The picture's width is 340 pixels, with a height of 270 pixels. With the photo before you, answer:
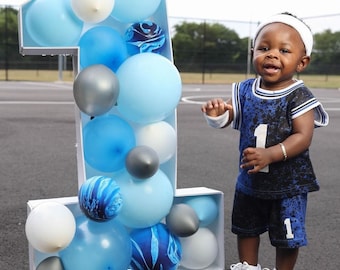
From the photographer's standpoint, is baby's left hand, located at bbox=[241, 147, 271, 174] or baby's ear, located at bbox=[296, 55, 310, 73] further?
baby's ear, located at bbox=[296, 55, 310, 73]

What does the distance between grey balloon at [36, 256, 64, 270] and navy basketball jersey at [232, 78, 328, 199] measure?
37.4 inches

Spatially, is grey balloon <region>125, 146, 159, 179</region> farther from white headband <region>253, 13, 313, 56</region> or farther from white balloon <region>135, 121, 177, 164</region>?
white headband <region>253, 13, 313, 56</region>

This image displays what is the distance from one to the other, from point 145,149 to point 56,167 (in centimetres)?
324

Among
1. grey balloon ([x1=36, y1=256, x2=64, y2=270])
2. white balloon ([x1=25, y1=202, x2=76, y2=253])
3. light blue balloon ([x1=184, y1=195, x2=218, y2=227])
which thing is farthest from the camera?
light blue balloon ([x1=184, y1=195, x2=218, y2=227])

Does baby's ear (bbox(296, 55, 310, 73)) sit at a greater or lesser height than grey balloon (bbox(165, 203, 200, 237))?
greater

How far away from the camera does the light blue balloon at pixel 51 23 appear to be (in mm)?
2340

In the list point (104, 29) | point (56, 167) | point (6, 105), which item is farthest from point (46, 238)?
point (6, 105)

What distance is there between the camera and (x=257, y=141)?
2469 mm

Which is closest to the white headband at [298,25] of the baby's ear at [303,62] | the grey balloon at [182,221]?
the baby's ear at [303,62]

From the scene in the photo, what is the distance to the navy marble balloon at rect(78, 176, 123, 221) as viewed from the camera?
2305 mm

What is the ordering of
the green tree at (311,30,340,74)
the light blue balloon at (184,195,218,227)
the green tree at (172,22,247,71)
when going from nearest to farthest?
the light blue balloon at (184,195,218,227) < the green tree at (172,22,247,71) < the green tree at (311,30,340,74)

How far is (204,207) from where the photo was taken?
283 centimetres

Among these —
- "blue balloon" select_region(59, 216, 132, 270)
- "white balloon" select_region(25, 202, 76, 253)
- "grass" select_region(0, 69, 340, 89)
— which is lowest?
"grass" select_region(0, 69, 340, 89)

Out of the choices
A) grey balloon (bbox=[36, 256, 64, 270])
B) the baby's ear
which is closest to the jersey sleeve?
the baby's ear
